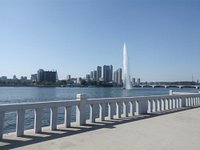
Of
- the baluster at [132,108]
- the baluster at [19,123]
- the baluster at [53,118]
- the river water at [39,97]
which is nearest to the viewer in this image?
the baluster at [19,123]

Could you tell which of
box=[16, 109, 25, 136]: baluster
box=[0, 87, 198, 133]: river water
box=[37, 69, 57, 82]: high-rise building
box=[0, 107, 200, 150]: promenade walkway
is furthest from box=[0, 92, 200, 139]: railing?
box=[37, 69, 57, 82]: high-rise building

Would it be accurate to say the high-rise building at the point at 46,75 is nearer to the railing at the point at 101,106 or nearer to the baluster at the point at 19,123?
the railing at the point at 101,106

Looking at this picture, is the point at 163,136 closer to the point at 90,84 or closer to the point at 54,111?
the point at 54,111

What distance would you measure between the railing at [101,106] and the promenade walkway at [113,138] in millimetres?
378

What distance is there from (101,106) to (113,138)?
282cm

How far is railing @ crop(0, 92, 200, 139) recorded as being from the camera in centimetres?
673

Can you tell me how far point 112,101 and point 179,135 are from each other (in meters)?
3.30

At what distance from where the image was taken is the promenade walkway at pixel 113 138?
5.75 meters

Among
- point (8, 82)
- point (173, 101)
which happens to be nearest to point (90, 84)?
point (8, 82)

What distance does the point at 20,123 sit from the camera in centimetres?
670

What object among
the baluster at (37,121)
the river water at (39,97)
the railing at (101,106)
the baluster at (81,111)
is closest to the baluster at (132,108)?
the railing at (101,106)

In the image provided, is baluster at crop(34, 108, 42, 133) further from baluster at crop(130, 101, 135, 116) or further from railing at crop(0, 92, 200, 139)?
baluster at crop(130, 101, 135, 116)

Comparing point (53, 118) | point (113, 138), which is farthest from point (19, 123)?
point (113, 138)

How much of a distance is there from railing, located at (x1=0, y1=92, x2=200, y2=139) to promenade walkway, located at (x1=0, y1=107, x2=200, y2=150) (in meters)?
0.38
